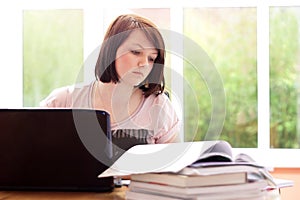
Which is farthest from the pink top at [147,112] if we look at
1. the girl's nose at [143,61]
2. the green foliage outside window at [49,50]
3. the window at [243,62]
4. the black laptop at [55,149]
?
the green foliage outside window at [49,50]

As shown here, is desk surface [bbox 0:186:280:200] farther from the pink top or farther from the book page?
the pink top

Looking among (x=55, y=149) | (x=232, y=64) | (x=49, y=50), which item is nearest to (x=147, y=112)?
(x=55, y=149)

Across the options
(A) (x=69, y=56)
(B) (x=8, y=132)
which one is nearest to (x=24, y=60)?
(A) (x=69, y=56)

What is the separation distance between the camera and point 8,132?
1399 mm

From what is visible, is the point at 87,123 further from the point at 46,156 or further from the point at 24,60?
the point at 24,60

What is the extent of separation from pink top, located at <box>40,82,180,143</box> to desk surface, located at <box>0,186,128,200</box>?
31 centimetres

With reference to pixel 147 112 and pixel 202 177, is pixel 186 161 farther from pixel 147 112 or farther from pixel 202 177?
pixel 147 112

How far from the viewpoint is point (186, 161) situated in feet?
3.78

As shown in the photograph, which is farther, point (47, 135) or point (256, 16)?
point (256, 16)

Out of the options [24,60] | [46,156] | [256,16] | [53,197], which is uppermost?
[256,16]

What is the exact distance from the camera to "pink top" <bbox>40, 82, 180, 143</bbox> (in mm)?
1742

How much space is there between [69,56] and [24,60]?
30cm

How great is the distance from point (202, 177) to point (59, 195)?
0.45 m

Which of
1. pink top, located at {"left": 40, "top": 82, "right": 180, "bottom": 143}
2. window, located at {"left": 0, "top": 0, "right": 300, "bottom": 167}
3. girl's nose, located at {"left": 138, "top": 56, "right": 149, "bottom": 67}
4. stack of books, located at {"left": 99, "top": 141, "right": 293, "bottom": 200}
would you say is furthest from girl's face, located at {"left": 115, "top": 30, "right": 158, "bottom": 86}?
window, located at {"left": 0, "top": 0, "right": 300, "bottom": 167}
